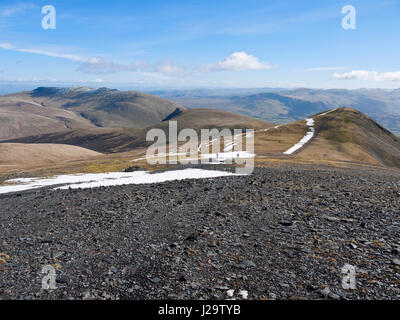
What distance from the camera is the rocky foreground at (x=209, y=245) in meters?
11.4

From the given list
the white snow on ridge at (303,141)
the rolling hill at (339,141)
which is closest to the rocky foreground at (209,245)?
the rolling hill at (339,141)

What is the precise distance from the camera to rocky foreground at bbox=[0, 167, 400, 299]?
11.4 metres

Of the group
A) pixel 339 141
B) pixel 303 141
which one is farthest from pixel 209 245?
pixel 339 141

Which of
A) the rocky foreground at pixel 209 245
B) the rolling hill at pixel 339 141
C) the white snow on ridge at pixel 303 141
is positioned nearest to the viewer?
the rocky foreground at pixel 209 245

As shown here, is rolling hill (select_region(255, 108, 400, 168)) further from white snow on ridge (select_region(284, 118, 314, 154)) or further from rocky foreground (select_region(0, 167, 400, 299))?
rocky foreground (select_region(0, 167, 400, 299))

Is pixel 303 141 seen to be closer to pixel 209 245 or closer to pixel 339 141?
pixel 339 141

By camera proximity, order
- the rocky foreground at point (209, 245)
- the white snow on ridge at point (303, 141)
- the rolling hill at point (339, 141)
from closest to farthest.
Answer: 1. the rocky foreground at point (209, 245)
2. the rolling hill at point (339, 141)
3. the white snow on ridge at point (303, 141)

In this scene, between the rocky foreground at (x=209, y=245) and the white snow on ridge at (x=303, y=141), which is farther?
the white snow on ridge at (x=303, y=141)

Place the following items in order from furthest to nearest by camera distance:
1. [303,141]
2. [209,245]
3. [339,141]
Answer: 1. [303,141]
2. [339,141]
3. [209,245]

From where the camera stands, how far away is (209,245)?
15148mm

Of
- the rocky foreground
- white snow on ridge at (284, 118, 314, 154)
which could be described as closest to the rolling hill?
white snow on ridge at (284, 118, 314, 154)

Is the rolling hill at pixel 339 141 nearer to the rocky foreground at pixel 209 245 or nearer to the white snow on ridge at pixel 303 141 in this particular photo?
the white snow on ridge at pixel 303 141
